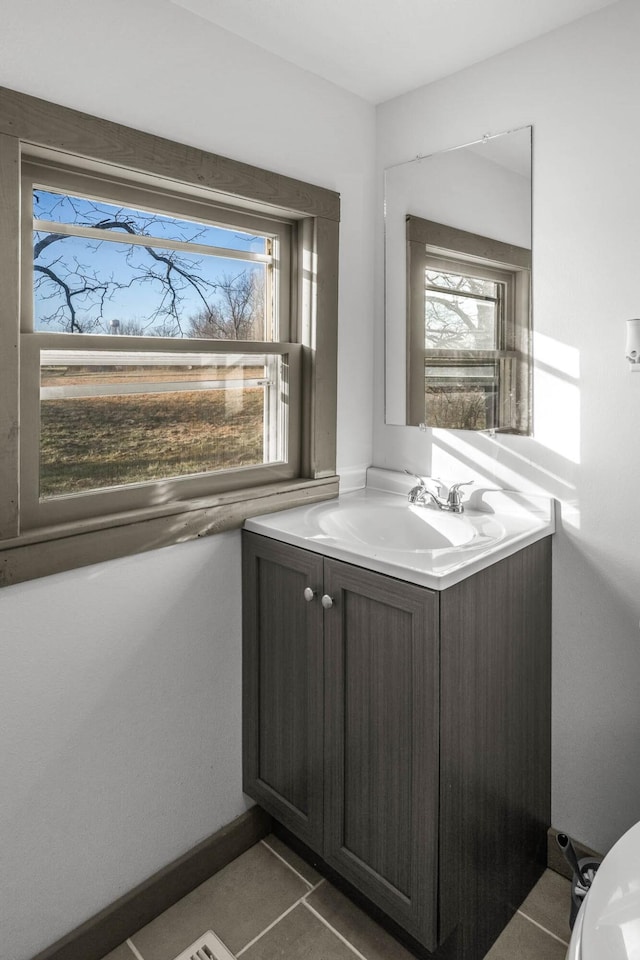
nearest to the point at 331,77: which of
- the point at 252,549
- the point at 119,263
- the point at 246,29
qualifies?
the point at 246,29

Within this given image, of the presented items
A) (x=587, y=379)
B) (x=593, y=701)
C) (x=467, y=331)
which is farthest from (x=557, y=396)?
(x=593, y=701)

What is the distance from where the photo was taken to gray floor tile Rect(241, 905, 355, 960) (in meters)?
1.57

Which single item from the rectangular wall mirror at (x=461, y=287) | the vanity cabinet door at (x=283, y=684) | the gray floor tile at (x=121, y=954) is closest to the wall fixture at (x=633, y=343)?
the rectangular wall mirror at (x=461, y=287)

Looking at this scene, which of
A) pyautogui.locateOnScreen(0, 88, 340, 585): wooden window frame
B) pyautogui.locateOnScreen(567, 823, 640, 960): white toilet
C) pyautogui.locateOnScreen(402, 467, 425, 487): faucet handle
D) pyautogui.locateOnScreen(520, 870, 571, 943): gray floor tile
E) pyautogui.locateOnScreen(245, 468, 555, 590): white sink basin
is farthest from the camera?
pyautogui.locateOnScreen(402, 467, 425, 487): faucet handle

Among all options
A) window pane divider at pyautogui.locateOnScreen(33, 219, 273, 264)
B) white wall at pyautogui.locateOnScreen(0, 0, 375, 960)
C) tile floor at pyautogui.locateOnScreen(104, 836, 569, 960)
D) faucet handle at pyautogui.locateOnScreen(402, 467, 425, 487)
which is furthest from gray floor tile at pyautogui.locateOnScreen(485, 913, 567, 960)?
window pane divider at pyautogui.locateOnScreen(33, 219, 273, 264)

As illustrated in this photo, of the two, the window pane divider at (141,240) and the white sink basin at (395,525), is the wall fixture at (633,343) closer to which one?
the white sink basin at (395,525)

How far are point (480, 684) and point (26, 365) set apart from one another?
131 cm

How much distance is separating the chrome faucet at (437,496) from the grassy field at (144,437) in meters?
0.52

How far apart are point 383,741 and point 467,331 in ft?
4.10

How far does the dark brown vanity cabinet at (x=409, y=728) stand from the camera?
1.42 metres

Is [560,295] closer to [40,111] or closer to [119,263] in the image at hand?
[119,263]

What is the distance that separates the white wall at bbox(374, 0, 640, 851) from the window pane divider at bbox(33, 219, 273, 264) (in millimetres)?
812

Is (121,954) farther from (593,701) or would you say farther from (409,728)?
(593,701)

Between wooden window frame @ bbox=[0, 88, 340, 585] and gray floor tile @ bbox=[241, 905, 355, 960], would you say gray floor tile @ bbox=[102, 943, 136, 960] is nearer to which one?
gray floor tile @ bbox=[241, 905, 355, 960]
